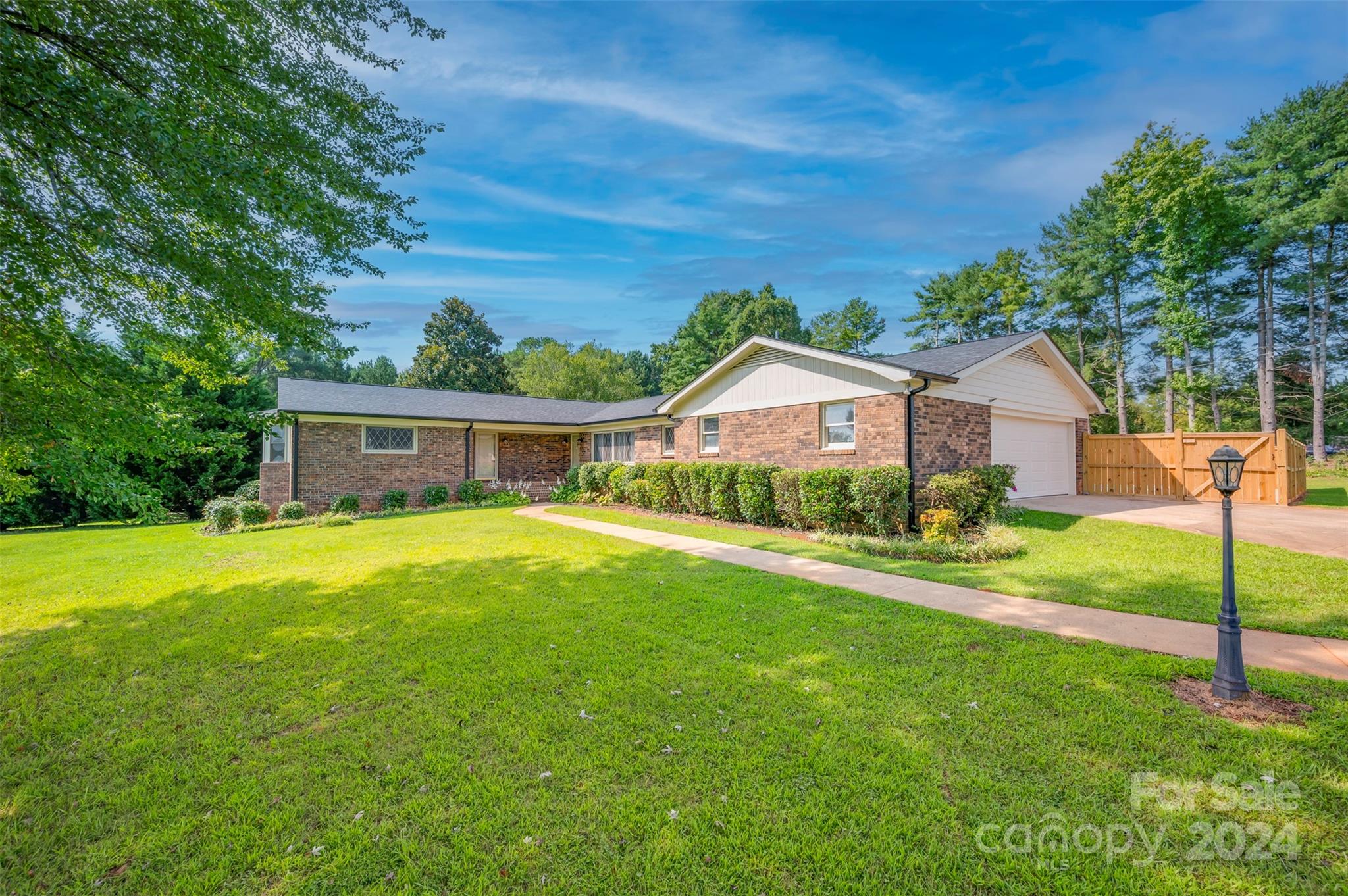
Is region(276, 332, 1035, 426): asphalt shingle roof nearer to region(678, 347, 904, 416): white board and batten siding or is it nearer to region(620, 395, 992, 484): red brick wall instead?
region(678, 347, 904, 416): white board and batten siding

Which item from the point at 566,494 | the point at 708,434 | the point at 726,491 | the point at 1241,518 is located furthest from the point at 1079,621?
the point at 566,494

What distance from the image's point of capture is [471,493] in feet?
59.1

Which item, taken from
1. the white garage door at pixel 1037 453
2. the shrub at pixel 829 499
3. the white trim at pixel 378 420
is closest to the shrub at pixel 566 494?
the white trim at pixel 378 420

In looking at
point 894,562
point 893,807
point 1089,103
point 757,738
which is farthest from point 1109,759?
point 1089,103

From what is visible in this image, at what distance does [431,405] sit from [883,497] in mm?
15579

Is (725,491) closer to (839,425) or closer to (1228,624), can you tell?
(839,425)

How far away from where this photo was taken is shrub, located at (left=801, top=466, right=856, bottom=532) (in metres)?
10.3

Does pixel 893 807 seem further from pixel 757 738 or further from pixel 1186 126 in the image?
pixel 1186 126

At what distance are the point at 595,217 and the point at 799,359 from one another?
909cm

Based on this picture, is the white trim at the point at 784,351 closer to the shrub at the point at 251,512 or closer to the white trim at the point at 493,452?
the white trim at the point at 493,452

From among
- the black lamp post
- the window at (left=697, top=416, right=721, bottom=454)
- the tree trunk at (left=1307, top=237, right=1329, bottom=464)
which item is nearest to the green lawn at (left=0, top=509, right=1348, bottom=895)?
the black lamp post

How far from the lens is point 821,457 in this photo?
39.8 feet

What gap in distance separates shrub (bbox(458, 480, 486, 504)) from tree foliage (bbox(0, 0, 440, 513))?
12.1 meters

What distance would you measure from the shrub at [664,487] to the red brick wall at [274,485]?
10.8 metres
